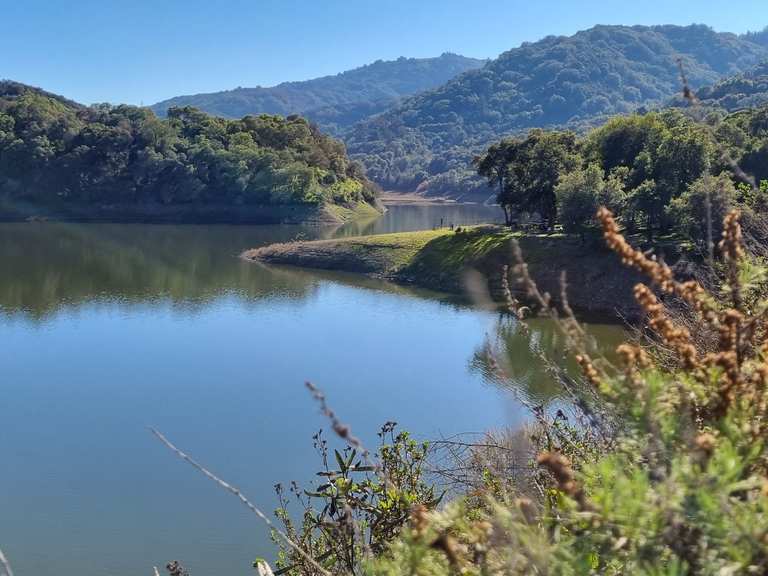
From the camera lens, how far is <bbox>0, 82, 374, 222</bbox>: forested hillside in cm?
7000

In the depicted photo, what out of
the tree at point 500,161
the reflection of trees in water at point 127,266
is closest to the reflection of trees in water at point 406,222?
the reflection of trees in water at point 127,266

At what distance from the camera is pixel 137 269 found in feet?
139

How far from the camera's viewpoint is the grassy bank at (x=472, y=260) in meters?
31.1

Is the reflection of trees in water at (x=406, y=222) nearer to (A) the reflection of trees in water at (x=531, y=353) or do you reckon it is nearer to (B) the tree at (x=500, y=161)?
(B) the tree at (x=500, y=161)

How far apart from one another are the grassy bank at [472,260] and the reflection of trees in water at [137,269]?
1720 mm

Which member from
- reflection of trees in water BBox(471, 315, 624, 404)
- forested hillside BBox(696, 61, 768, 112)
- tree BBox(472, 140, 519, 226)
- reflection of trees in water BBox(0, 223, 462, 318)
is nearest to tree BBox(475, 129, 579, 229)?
tree BBox(472, 140, 519, 226)

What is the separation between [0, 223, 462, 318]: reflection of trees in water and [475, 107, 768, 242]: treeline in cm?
872

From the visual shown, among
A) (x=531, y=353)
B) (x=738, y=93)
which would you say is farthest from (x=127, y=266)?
(x=738, y=93)

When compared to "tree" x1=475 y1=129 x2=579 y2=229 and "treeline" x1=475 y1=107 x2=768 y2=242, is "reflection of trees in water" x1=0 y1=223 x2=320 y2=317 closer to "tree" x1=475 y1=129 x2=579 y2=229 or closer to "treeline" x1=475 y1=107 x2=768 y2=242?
"tree" x1=475 y1=129 x2=579 y2=229

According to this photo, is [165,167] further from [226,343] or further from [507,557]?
[507,557]

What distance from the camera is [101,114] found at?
273 ft

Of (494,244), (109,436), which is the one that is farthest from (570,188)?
(109,436)

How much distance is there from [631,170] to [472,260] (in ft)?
27.5

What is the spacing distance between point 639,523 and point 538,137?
3846 cm
